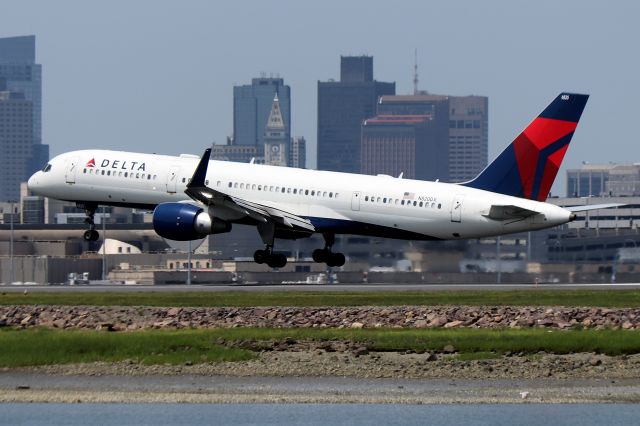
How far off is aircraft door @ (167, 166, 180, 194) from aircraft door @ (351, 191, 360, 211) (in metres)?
8.12

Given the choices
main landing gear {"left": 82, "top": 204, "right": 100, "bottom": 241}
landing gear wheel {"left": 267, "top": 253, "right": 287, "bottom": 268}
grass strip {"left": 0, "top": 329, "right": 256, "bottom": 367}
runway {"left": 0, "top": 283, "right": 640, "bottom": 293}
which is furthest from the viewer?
main landing gear {"left": 82, "top": 204, "right": 100, "bottom": 241}

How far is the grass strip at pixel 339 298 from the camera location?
65938 mm

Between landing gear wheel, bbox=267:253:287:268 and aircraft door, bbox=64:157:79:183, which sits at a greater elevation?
aircraft door, bbox=64:157:79:183

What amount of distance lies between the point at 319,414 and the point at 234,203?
119 ft

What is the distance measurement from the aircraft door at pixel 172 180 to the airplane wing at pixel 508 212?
1428 centimetres

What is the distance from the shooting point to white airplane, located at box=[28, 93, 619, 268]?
7838cm

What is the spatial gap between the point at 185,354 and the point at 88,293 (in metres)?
Answer: 23.9

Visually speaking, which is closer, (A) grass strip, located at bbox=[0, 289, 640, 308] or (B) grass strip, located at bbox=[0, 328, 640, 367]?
(B) grass strip, located at bbox=[0, 328, 640, 367]

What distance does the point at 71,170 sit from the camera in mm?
85250

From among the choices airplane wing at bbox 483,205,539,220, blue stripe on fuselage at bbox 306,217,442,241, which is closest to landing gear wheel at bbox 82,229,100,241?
blue stripe on fuselage at bbox 306,217,442,241

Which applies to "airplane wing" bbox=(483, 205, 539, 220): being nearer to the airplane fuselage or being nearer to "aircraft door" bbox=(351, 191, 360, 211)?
the airplane fuselage

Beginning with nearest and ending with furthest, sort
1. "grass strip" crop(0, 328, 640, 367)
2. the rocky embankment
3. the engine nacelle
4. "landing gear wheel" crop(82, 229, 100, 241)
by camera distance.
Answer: "grass strip" crop(0, 328, 640, 367), the rocky embankment, the engine nacelle, "landing gear wheel" crop(82, 229, 100, 241)

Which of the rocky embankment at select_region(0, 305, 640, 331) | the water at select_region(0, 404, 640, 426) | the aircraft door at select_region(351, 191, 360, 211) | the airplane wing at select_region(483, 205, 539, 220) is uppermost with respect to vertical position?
the aircraft door at select_region(351, 191, 360, 211)

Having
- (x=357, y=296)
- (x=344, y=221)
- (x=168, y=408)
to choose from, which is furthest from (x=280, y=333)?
(x=344, y=221)
